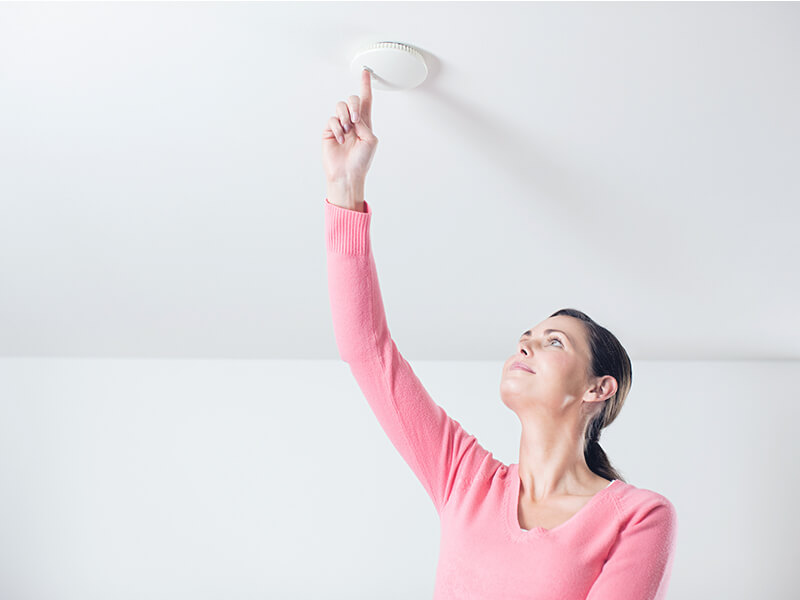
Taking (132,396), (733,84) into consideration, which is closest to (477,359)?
(132,396)

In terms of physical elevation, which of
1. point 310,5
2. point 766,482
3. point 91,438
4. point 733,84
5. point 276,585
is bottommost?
point 276,585

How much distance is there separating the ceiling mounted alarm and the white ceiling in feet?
0.10

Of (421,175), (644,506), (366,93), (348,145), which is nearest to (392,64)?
(366,93)

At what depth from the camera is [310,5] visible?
158 cm

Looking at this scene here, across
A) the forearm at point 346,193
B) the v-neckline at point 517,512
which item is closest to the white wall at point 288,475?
the v-neckline at point 517,512

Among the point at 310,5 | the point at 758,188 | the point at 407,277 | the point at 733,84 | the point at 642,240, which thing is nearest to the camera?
the point at 310,5

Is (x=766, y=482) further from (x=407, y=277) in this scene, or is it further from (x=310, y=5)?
(x=310, y=5)

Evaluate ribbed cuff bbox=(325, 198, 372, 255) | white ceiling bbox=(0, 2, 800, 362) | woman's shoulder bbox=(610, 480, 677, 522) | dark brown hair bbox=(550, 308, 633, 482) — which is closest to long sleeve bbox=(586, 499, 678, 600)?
woman's shoulder bbox=(610, 480, 677, 522)

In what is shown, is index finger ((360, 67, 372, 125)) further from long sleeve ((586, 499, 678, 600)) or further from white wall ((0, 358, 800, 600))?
white wall ((0, 358, 800, 600))

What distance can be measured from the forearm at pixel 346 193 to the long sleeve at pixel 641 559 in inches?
31.1

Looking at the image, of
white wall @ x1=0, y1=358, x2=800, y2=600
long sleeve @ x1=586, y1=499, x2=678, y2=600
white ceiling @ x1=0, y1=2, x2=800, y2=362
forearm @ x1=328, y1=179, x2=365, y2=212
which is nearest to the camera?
long sleeve @ x1=586, y1=499, x2=678, y2=600

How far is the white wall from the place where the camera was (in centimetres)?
316

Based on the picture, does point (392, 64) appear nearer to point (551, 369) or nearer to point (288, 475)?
point (551, 369)

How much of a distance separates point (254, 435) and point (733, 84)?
229 centimetres
